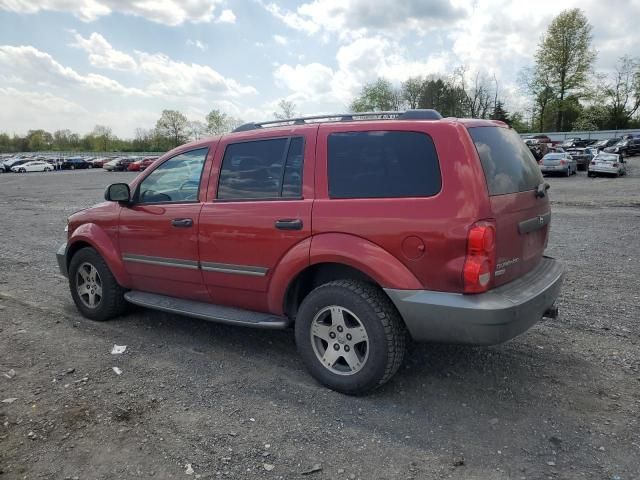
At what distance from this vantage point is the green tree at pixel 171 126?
93.7 m

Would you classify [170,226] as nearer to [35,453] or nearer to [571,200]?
[35,453]

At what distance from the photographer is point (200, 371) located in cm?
387

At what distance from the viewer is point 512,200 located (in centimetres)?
329

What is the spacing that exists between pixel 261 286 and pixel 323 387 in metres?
0.89

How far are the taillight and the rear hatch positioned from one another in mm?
132

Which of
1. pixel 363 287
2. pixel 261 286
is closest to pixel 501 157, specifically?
pixel 363 287

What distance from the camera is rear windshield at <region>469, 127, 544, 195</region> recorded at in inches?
127

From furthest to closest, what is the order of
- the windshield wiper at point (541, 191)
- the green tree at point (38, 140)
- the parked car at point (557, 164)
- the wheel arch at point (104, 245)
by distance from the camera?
the green tree at point (38, 140)
the parked car at point (557, 164)
the wheel arch at point (104, 245)
the windshield wiper at point (541, 191)

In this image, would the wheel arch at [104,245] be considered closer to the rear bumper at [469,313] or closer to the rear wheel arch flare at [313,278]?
the rear wheel arch flare at [313,278]

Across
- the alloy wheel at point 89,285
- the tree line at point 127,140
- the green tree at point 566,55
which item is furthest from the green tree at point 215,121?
the alloy wheel at point 89,285

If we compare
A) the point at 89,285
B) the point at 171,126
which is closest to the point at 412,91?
the point at 171,126

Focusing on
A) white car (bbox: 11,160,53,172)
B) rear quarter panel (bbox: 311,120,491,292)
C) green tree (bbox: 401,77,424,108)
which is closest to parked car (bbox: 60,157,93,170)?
white car (bbox: 11,160,53,172)

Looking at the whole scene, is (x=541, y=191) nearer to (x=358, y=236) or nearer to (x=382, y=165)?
(x=382, y=165)

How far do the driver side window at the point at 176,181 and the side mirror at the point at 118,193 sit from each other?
0.12 metres
